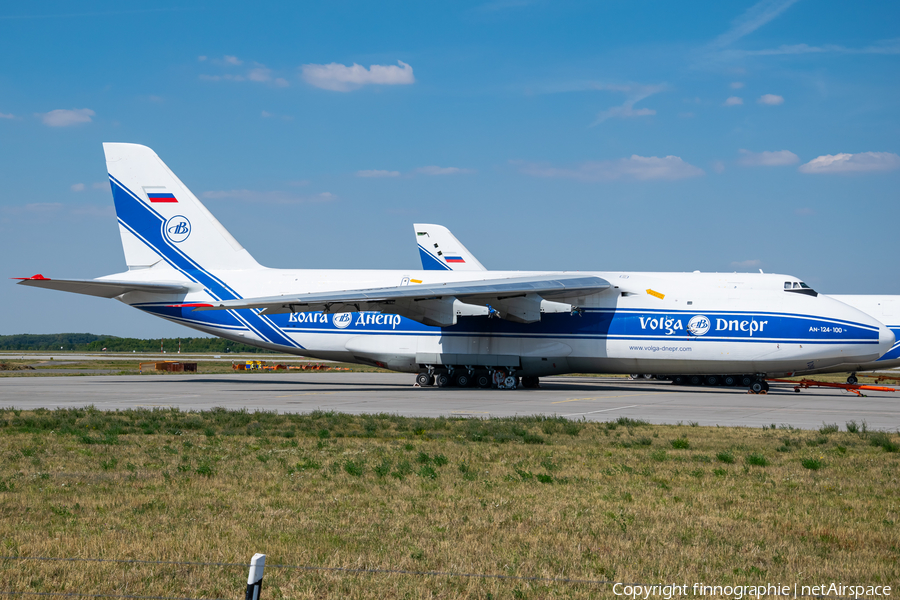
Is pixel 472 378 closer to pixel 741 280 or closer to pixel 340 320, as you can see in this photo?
pixel 340 320

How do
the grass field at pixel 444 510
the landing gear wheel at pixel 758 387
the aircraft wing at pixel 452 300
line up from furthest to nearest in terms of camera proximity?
the landing gear wheel at pixel 758 387
the aircraft wing at pixel 452 300
the grass field at pixel 444 510

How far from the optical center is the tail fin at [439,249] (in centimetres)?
4406

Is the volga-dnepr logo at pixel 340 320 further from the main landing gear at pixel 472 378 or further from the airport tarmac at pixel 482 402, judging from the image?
the main landing gear at pixel 472 378

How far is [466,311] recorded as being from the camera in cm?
2977

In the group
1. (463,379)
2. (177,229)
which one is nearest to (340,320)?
(463,379)

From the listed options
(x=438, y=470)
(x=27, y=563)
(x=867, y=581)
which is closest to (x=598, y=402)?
(x=438, y=470)

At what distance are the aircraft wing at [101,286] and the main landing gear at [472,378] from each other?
10848mm

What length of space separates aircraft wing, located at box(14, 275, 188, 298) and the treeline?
192 feet

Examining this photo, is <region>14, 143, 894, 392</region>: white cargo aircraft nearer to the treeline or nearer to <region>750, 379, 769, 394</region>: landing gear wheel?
<region>750, 379, 769, 394</region>: landing gear wheel

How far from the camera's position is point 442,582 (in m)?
5.91

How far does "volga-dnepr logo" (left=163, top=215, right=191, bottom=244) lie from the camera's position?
1283 inches

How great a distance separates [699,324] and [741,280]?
2.53 metres

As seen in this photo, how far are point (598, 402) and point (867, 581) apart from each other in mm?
17842

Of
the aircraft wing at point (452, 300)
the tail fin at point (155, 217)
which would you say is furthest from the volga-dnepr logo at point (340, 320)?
the tail fin at point (155, 217)
